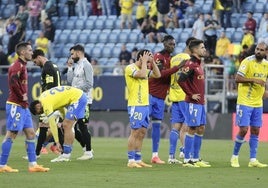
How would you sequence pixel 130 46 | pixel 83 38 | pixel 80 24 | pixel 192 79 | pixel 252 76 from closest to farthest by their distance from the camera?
pixel 252 76 < pixel 192 79 < pixel 130 46 < pixel 83 38 < pixel 80 24

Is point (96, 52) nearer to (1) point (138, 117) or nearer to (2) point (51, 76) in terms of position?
(2) point (51, 76)

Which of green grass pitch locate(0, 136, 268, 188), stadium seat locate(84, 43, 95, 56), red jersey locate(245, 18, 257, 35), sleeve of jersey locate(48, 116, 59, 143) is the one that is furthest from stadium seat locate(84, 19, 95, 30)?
sleeve of jersey locate(48, 116, 59, 143)

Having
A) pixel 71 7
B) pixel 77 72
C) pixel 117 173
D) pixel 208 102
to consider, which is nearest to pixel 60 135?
pixel 77 72

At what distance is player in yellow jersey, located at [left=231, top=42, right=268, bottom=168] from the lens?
1844 cm

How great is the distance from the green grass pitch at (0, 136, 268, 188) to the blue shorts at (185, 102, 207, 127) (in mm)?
866

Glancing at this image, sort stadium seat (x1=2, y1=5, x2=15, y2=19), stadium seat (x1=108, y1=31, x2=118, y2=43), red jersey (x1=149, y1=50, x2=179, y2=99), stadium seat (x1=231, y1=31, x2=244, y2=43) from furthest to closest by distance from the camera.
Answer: stadium seat (x1=2, y1=5, x2=15, y2=19) < stadium seat (x1=108, y1=31, x2=118, y2=43) < stadium seat (x1=231, y1=31, x2=244, y2=43) < red jersey (x1=149, y1=50, x2=179, y2=99)

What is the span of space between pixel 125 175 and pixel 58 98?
9.76 ft

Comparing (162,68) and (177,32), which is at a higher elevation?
(177,32)

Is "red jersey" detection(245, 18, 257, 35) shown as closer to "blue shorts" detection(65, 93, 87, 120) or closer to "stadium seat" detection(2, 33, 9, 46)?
"stadium seat" detection(2, 33, 9, 46)

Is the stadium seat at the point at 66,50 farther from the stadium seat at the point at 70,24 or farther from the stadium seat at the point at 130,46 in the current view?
the stadium seat at the point at 130,46

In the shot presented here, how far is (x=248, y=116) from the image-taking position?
60.6ft

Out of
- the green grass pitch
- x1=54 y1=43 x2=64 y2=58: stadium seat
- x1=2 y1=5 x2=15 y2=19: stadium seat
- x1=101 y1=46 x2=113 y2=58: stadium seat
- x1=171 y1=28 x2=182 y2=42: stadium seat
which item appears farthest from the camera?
x1=2 y1=5 x2=15 y2=19: stadium seat

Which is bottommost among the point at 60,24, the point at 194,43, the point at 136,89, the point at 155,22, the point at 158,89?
the point at 158,89

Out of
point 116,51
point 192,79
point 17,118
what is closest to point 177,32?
point 116,51
